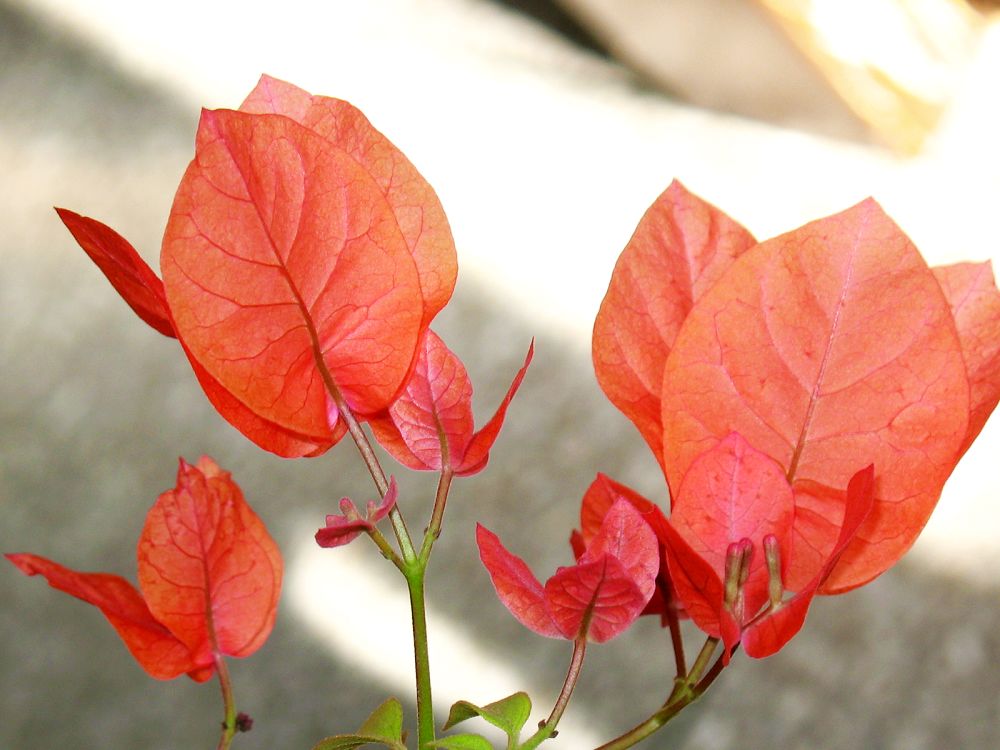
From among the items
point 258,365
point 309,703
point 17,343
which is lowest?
point 309,703

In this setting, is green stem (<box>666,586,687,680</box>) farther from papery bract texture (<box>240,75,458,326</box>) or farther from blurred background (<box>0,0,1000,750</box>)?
blurred background (<box>0,0,1000,750</box>)

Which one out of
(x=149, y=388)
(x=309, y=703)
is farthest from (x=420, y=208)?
(x=149, y=388)

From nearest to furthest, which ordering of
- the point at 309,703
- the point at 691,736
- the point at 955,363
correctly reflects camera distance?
1. the point at 955,363
2. the point at 691,736
3. the point at 309,703

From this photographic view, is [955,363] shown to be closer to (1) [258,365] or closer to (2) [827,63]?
(1) [258,365]

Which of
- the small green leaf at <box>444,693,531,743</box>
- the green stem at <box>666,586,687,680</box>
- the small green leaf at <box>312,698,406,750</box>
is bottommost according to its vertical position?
the small green leaf at <box>312,698,406,750</box>

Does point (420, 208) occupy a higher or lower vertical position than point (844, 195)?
lower

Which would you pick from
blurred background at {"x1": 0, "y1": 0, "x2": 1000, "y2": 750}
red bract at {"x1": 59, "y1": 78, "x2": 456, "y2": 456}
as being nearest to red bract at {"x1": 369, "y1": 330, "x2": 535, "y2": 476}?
red bract at {"x1": 59, "y1": 78, "x2": 456, "y2": 456}

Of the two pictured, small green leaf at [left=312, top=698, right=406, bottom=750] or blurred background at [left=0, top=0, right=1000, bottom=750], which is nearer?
small green leaf at [left=312, top=698, right=406, bottom=750]
